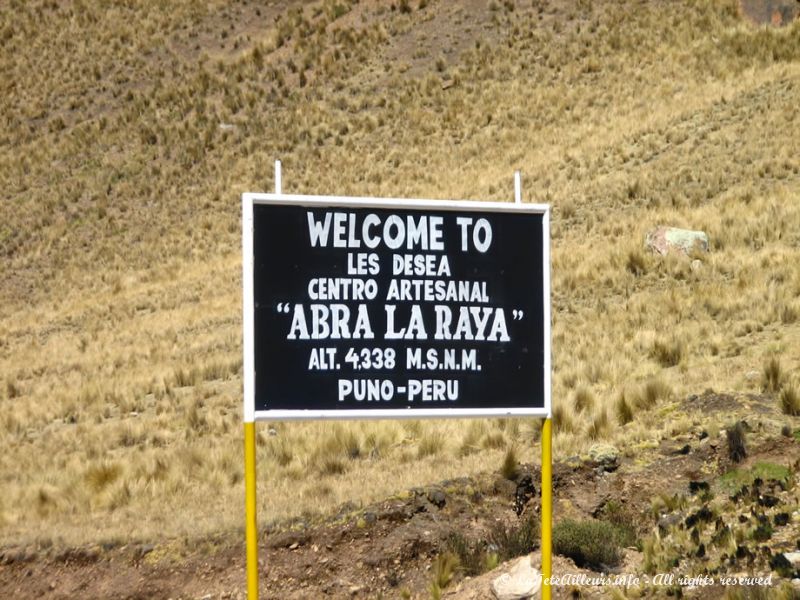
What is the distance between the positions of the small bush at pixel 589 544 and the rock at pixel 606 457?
1.53 meters

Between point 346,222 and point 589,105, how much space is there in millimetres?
30210

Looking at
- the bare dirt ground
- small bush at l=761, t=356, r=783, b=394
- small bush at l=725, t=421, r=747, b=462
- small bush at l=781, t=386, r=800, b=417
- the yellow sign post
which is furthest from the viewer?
small bush at l=761, t=356, r=783, b=394

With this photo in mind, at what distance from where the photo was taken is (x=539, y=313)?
7.20 meters

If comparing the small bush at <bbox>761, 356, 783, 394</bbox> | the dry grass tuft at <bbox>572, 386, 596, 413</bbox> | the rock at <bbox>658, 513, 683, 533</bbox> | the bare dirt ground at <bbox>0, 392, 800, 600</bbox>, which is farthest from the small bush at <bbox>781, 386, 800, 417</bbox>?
the dry grass tuft at <bbox>572, 386, 596, 413</bbox>

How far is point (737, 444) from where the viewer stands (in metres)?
9.84

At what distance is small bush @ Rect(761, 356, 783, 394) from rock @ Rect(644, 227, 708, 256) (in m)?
8.02

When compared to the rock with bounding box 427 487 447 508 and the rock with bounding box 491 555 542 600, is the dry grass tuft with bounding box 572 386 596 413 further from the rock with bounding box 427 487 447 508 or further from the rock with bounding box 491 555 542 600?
the rock with bounding box 491 555 542 600

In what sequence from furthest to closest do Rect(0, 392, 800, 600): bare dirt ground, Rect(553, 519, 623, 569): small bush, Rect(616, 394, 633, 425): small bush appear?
Rect(616, 394, 633, 425): small bush, Rect(0, 392, 800, 600): bare dirt ground, Rect(553, 519, 623, 569): small bush

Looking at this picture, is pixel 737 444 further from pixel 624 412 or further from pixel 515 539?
pixel 624 412

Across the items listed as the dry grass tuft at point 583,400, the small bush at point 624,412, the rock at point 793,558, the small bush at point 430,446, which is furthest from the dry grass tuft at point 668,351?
the rock at point 793,558

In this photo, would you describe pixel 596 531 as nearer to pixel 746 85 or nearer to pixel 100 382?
pixel 100 382

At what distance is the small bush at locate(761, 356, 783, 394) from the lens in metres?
11.6

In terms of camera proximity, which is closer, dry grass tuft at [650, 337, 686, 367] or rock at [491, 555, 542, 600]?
rock at [491, 555, 542, 600]

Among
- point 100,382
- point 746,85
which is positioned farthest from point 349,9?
point 100,382
